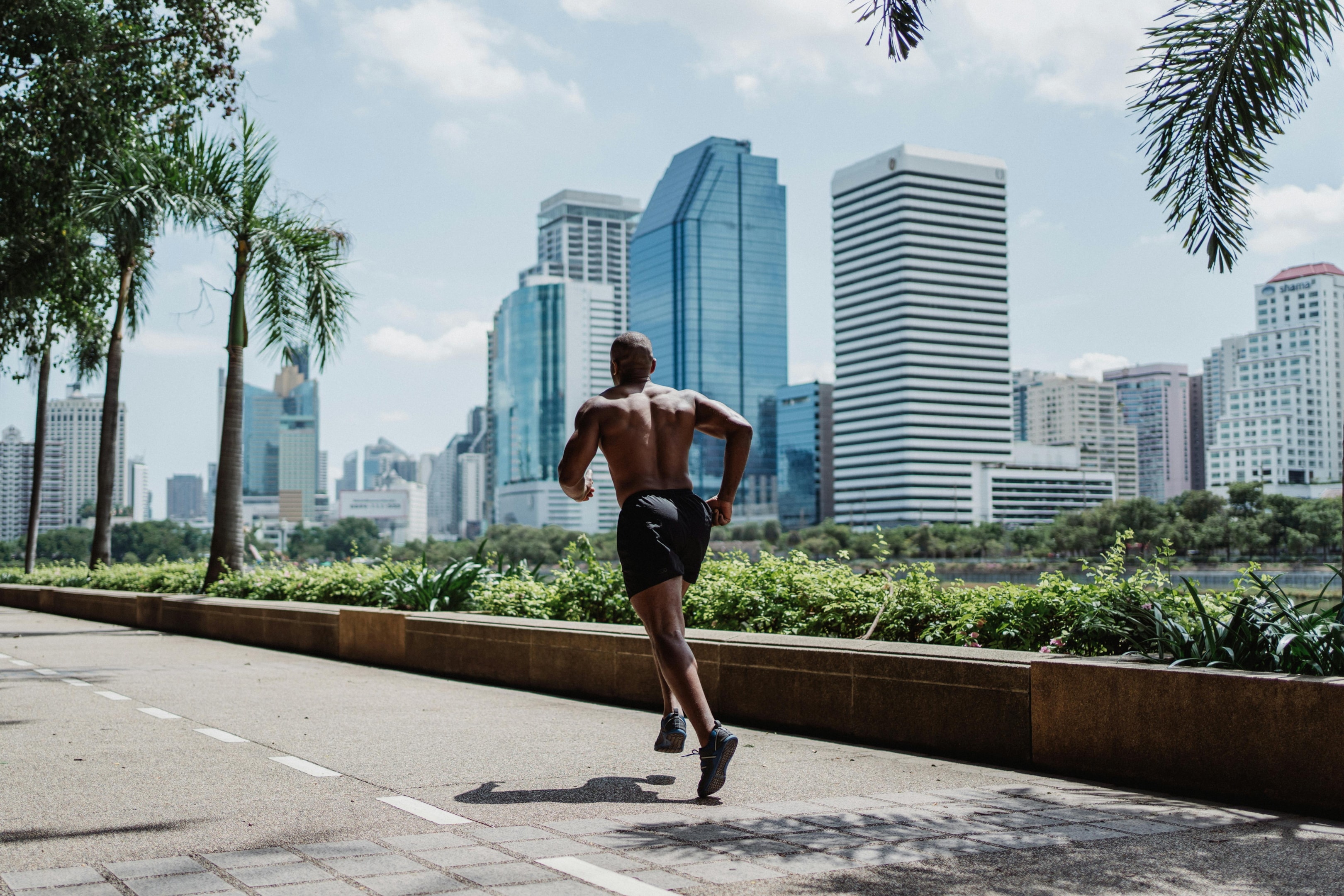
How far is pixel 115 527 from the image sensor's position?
124m

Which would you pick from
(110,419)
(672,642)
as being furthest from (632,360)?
(110,419)

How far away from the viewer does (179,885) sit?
3.57 metres

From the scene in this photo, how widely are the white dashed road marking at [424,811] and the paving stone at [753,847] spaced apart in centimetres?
97

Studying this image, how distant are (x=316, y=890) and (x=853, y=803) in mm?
2287

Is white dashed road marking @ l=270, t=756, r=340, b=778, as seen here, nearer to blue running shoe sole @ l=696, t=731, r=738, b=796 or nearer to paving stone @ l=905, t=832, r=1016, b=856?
blue running shoe sole @ l=696, t=731, r=738, b=796

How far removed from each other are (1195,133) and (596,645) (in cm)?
492

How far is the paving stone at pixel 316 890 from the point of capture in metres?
3.47

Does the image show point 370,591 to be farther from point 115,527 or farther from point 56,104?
point 115,527

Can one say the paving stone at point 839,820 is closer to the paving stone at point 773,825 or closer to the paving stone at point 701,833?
the paving stone at point 773,825

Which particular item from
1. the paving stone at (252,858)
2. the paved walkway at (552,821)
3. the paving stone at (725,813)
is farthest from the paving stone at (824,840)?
the paving stone at (252,858)

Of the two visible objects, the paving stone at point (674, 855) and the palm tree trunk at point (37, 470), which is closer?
the paving stone at point (674, 855)

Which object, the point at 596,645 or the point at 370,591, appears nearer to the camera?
the point at 596,645

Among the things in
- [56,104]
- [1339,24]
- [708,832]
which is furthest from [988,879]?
[56,104]

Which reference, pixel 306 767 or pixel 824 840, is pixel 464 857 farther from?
pixel 306 767
